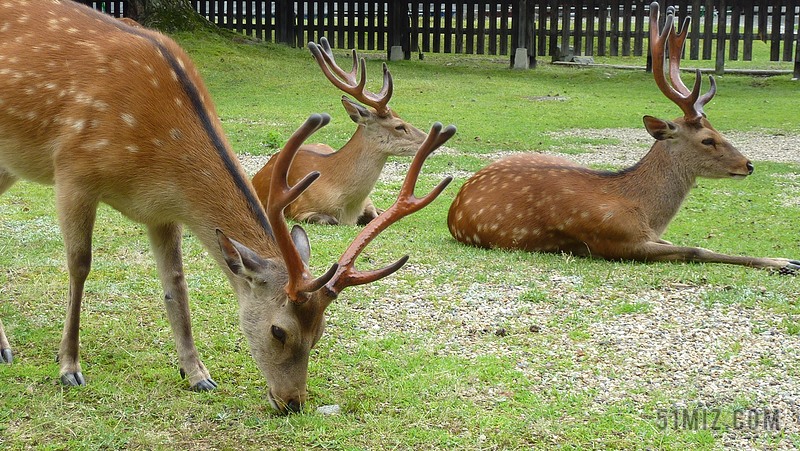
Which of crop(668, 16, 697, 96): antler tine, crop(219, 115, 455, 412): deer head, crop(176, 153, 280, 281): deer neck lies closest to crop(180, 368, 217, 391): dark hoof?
crop(219, 115, 455, 412): deer head

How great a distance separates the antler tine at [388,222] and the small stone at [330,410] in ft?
2.01

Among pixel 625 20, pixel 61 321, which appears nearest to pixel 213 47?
pixel 625 20

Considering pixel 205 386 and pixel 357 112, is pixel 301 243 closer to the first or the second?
pixel 205 386

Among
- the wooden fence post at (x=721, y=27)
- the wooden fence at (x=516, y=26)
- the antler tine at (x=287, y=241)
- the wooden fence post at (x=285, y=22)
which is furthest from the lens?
the wooden fence post at (x=285, y=22)

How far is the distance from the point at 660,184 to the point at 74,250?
4.59 meters

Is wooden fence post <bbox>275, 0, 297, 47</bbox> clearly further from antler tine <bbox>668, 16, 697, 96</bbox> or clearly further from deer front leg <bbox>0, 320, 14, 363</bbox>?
deer front leg <bbox>0, 320, 14, 363</bbox>

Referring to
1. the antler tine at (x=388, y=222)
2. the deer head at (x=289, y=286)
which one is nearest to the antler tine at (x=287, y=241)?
the deer head at (x=289, y=286)

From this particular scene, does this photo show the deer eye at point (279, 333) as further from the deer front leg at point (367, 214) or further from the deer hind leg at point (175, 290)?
the deer front leg at point (367, 214)

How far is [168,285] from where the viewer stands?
4.32 meters

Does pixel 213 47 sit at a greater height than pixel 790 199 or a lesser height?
greater

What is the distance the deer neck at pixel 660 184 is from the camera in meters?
6.82

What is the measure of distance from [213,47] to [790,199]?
13.2 m

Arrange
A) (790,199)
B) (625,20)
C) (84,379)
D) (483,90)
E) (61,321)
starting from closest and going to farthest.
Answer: (84,379), (61,321), (790,199), (483,90), (625,20)

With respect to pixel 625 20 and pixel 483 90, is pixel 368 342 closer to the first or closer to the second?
pixel 483 90
